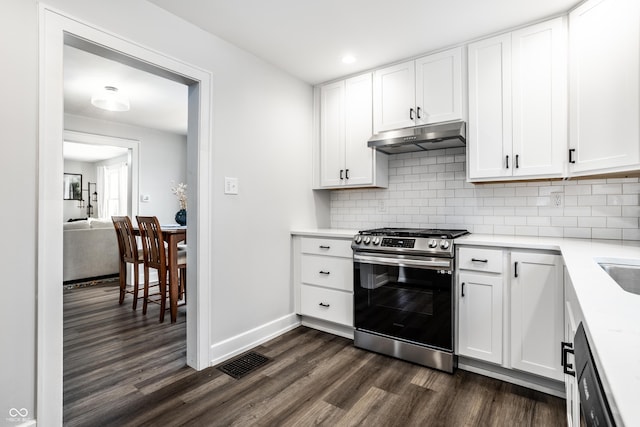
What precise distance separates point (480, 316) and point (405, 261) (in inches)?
23.7

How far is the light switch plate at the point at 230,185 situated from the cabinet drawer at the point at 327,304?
3.82 ft

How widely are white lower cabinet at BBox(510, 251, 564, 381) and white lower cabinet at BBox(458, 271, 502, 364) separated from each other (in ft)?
0.29

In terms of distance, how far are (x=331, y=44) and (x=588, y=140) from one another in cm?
188

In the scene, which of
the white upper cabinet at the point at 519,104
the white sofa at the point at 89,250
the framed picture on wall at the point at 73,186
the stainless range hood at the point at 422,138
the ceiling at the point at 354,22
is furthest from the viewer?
the framed picture on wall at the point at 73,186

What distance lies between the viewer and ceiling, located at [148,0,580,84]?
6.77 ft

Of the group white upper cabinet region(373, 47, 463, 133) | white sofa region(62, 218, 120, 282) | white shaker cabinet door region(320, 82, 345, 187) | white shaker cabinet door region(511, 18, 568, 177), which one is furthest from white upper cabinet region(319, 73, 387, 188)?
white sofa region(62, 218, 120, 282)

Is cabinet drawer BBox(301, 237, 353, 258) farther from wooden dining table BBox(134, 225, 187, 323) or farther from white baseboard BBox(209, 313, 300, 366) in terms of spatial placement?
wooden dining table BBox(134, 225, 187, 323)

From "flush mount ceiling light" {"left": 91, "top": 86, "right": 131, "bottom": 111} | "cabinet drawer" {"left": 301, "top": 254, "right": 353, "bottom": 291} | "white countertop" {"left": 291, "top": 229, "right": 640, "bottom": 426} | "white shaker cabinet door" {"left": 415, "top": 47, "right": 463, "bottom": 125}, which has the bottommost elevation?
"cabinet drawer" {"left": 301, "top": 254, "right": 353, "bottom": 291}

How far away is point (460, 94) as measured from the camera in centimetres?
252

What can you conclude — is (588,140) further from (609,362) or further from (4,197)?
(4,197)

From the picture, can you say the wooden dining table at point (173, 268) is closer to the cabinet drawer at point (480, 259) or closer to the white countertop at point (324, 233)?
the white countertop at point (324, 233)

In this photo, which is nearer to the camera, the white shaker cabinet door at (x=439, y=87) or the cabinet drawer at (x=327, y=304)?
the white shaker cabinet door at (x=439, y=87)

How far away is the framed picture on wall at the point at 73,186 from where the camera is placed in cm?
898

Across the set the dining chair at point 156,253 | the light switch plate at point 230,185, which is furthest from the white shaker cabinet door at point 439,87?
the dining chair at point 156,253
